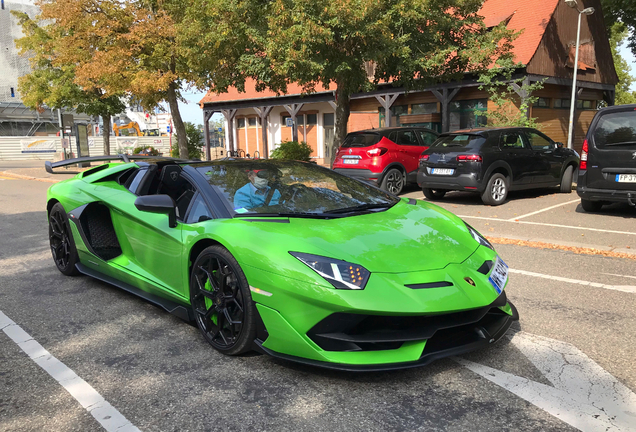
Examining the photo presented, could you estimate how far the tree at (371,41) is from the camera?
42.5 ft

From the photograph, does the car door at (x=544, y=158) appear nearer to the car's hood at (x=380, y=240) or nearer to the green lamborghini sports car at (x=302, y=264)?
the green lamborghini sports car at (x=302, y=264)

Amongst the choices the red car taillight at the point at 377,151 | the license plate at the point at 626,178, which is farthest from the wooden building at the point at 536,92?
the license plate at the point at 626,178

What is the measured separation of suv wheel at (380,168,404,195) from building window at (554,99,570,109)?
12670 mm

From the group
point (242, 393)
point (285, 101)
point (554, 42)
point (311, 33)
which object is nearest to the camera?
point (242, 393)

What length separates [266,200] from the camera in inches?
145

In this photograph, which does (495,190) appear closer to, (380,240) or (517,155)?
(517,155)

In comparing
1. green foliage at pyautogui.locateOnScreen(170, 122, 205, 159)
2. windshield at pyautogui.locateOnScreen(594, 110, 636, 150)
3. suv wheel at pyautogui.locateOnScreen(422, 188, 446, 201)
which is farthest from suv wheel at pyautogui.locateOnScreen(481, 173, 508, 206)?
green foliage at pyautogui.locateOnScreen(170, 122, 205, 159)

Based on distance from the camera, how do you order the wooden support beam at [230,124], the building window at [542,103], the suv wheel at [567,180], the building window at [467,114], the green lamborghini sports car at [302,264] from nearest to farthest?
the green lamborghini sports car at [302,264]
the suv wheel at [567,180]
the building window at [467,114]
the building window at [542,103]
the wooden support beam at [230,124]

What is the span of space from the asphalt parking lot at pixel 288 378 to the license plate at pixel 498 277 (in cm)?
43

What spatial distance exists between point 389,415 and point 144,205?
7.11 ft

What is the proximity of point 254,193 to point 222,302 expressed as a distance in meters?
0.86

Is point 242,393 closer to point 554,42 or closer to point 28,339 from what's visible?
point 28,339

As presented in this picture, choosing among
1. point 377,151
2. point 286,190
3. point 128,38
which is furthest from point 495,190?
point 128,38

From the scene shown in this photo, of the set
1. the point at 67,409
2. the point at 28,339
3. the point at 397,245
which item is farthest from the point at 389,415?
the point at 28,339
